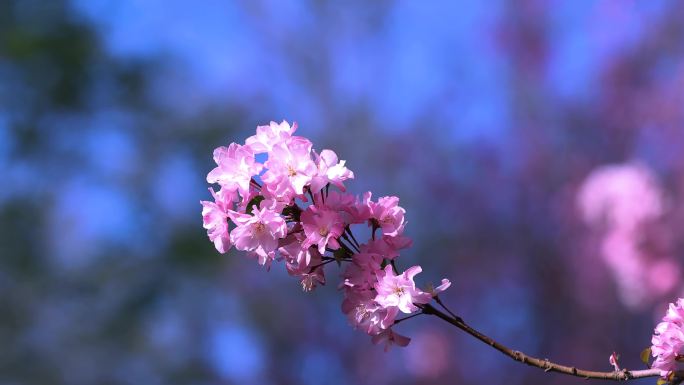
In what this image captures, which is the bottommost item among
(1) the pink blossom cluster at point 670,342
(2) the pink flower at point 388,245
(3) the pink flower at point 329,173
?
(1) the pink blossom cluster at point 670,342

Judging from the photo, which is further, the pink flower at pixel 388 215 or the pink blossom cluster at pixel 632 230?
the pink blossom cluster at pixel 632 230

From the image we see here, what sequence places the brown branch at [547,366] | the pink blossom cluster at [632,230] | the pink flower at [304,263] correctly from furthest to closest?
the pink blossom cluster at [632,230] → the pink flower at [304,263] → the brown branch at [547,366]

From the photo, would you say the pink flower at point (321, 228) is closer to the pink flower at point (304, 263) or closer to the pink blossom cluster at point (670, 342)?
the pink flower at point (304, 263)

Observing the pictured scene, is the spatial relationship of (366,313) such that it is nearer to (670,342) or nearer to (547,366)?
(547,366)

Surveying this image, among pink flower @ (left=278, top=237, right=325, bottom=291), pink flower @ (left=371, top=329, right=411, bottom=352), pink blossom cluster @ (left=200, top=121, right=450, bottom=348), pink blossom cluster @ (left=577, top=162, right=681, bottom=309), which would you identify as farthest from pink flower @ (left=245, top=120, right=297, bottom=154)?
pink blossom cluster @ (left=577, top=162, right=681, bottom=309)

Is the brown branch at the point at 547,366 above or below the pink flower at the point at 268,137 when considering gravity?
below

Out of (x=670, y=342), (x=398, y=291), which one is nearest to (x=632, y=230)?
(x=670, y=342)

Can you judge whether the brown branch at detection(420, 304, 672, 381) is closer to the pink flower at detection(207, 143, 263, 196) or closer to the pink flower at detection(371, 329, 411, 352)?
the pink flower at detection(371, 329, 411, 352)

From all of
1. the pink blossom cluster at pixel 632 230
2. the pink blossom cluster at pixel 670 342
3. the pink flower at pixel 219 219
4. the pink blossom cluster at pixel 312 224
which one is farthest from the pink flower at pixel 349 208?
the pink blossom cluster at pixel 632 230
